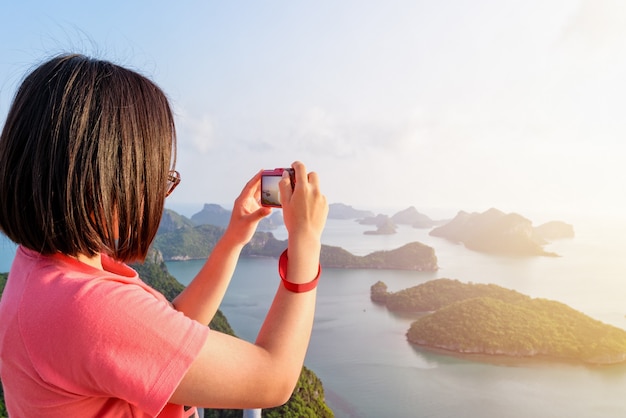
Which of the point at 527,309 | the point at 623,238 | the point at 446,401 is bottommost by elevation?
the point at 446,401

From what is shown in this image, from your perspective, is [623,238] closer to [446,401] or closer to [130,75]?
[446,401]

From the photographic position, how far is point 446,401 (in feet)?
47.1

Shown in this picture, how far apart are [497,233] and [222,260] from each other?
58.0 feet

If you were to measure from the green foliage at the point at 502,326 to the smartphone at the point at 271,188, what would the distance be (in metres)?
15.4

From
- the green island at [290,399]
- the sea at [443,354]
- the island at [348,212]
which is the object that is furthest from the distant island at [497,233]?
the green island at [290,399]

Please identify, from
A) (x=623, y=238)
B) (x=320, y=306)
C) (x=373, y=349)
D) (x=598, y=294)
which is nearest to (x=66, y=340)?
(x=623, y=238)

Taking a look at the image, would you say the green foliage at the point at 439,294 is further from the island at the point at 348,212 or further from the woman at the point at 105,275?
the woman at the point at 105,275

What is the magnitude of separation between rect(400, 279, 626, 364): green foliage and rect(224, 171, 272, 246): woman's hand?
1536 centimetres

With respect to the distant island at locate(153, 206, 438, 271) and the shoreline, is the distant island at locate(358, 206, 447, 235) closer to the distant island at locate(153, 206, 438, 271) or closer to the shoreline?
the distant island at locate(153, 206, 438, 271)

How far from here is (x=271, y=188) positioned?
2.14ft

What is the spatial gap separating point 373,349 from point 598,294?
7.55 metres

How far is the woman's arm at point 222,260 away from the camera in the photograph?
2.30 ft

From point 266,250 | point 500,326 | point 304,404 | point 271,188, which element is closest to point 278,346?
point 271,188

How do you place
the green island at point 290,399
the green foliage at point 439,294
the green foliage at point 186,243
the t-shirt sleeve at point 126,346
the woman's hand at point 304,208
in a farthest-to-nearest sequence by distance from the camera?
the green foliage at point 186,243 → the green foliage at point 439,294 → the green island at point 290,399 → the woman's hand at point 304,208 → the t-shirt sleeve at point 126,346
